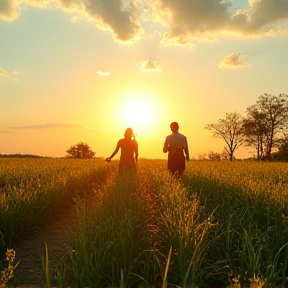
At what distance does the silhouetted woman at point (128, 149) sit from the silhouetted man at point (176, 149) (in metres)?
1.18

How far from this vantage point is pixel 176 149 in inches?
501

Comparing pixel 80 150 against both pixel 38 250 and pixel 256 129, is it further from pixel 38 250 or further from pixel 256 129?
pixel 38 250

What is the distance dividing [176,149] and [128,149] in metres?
1.77

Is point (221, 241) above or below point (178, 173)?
below

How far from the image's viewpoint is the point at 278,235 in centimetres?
583

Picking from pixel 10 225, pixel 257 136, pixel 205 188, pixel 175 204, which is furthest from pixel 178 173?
pixel 257 136

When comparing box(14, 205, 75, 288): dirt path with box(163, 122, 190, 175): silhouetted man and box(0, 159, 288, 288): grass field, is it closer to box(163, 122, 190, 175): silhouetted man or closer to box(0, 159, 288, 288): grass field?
box(0, 159, 288, 288): grass field

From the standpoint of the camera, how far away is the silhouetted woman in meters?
13.0

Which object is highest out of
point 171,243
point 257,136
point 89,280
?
point 257,136

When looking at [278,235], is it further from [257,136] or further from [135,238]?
[257,136]

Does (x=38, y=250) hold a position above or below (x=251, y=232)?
below

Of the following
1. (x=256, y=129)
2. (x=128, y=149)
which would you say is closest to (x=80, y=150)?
(x=256, y=129)

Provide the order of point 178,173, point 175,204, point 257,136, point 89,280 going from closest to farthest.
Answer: point 89,280, point 175,204, point 178,173, point 257,136

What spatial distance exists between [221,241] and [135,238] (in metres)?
1.51
